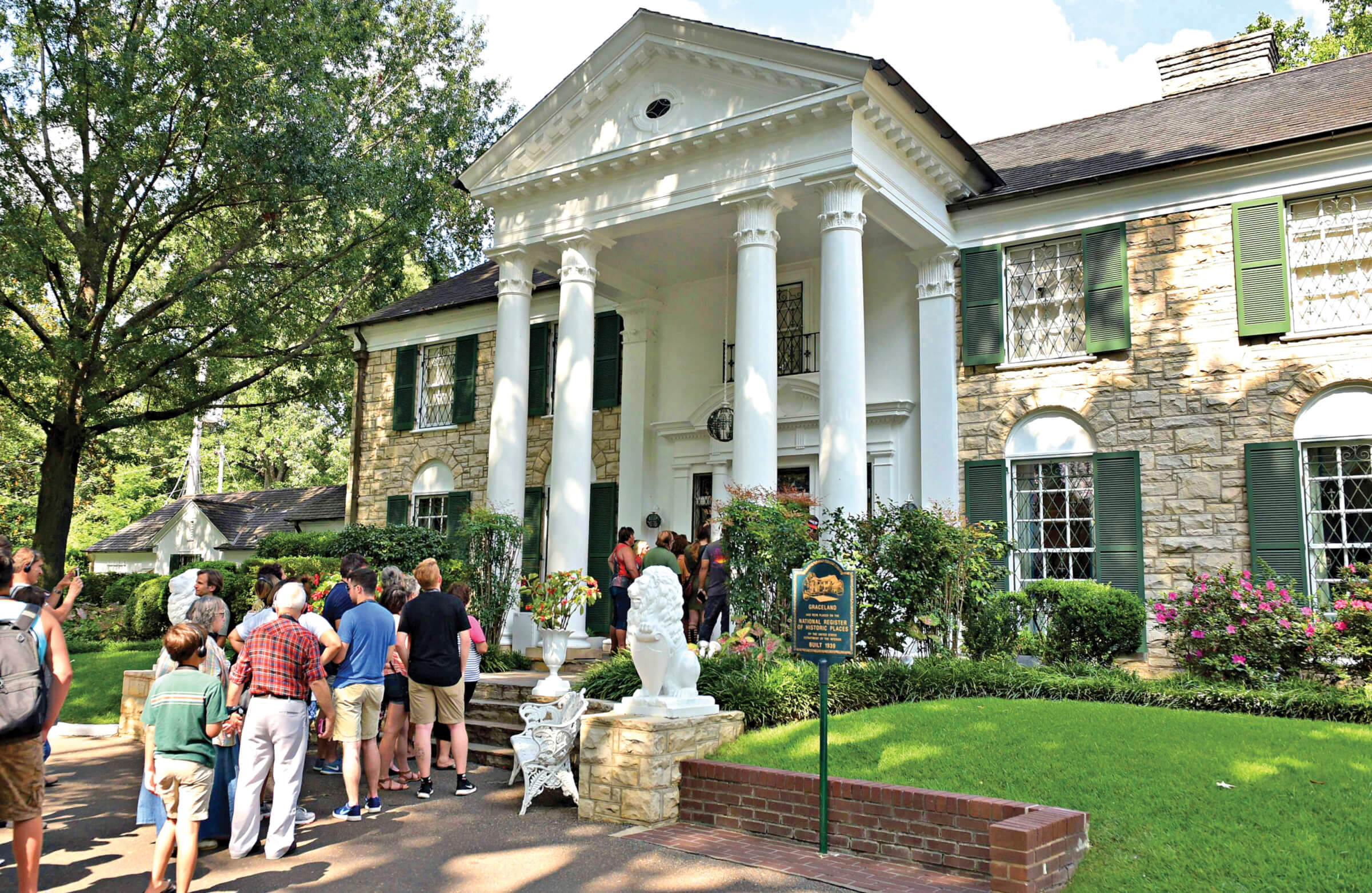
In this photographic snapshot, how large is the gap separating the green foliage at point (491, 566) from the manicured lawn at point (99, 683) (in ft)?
13.8

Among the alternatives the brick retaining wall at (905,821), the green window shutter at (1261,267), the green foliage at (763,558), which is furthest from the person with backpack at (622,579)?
the green window shutter at (1261,267)

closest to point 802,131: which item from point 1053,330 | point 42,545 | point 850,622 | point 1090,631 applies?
point 1053,330

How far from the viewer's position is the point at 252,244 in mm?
18812

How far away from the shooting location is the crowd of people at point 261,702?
180 inches

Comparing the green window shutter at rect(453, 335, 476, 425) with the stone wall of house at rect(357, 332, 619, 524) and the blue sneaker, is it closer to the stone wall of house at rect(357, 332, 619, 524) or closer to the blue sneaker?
the stone wall of house at rect(357, 332, 619, 524)

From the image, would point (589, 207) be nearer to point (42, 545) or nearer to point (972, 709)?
point (972, 709)

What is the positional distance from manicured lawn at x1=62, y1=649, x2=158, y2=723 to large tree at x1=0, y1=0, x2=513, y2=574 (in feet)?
9.41

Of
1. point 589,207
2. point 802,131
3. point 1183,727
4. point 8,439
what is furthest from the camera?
point 8,439

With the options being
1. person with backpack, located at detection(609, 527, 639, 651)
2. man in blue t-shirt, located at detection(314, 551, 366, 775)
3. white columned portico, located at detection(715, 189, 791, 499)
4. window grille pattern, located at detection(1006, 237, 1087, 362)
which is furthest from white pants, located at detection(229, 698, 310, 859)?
window grille pattern, located at detection(1006, 237, 1087, 362)

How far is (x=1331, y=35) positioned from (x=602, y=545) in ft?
67.0

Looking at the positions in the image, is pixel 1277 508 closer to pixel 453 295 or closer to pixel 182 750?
pixel 182 750

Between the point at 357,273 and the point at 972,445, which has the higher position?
A: the point at 357,273

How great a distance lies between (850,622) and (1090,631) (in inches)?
211

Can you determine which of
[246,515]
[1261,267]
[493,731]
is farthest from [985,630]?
[246,515]
